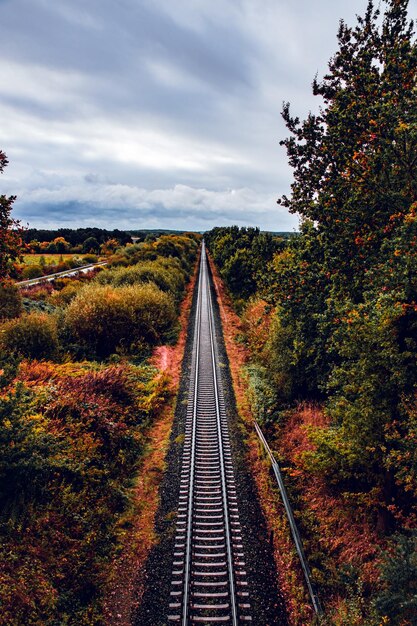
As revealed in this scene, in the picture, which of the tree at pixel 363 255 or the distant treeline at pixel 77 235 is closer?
the tree at pixel 363 255

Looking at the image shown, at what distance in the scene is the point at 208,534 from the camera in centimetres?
949

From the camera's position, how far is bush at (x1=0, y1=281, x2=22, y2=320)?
83.4ft

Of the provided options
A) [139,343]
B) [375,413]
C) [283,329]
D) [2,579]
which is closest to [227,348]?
[139,343]

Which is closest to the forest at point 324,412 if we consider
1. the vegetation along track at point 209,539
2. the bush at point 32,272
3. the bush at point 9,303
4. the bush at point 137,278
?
the vegetation along track at point 209,539

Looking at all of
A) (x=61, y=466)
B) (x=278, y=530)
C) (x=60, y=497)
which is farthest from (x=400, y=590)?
(x=61, y=466)

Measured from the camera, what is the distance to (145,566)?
28.2 ft

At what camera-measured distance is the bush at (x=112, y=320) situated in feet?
73.7

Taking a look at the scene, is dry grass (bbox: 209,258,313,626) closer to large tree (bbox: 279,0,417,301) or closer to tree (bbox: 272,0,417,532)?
tree (bbox: 272,0,417,532)

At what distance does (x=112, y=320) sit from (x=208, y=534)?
633 inches

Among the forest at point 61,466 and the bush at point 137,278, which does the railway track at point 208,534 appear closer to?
the forest at point 61,466

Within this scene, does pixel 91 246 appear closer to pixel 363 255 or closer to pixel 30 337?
pixel 30 337

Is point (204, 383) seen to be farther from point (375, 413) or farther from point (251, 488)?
point (375, 413)

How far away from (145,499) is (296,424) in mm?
6663

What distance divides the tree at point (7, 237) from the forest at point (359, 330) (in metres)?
8.69
